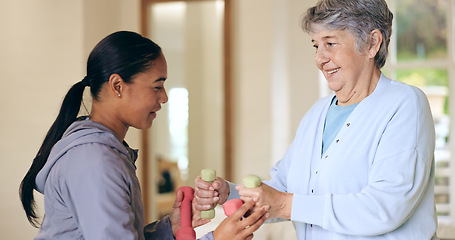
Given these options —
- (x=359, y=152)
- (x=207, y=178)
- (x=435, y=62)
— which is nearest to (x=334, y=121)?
(x=359, y=152)

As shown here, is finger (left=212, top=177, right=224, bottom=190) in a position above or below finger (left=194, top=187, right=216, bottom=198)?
above

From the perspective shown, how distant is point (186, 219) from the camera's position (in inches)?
66.2

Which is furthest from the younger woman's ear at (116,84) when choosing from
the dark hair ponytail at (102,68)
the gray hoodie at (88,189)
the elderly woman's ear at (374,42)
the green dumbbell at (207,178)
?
the elderly woman's ear at (374,42)

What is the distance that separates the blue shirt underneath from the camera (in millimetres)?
1766

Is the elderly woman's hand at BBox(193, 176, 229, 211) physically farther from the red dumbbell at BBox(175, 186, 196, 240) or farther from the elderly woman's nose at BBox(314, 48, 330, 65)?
the elderly woman's nose at BBox(314, 48, 330, 65)

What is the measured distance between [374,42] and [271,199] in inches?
23.2

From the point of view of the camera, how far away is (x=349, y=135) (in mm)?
1648

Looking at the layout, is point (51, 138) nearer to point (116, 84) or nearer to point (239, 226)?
point (116, 84)

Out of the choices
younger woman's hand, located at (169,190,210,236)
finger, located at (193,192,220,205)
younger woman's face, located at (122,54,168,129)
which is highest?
younger woman's face, located at (122,54,168,129)

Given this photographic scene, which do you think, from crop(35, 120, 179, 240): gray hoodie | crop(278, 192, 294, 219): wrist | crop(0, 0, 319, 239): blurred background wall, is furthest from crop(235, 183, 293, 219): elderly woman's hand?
crop(0, 0, 319, 239): blurred background wall

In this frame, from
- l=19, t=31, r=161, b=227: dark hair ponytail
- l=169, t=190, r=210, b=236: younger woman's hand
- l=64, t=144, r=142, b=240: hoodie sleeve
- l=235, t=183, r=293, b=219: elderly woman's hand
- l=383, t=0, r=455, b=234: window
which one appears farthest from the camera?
l=383, t=0, r=455, b=234: window

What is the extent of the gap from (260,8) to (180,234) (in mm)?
2818

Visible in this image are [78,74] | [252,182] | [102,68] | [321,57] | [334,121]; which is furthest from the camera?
[78,74]

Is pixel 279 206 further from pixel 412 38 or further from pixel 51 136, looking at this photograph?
pixel 412 38
